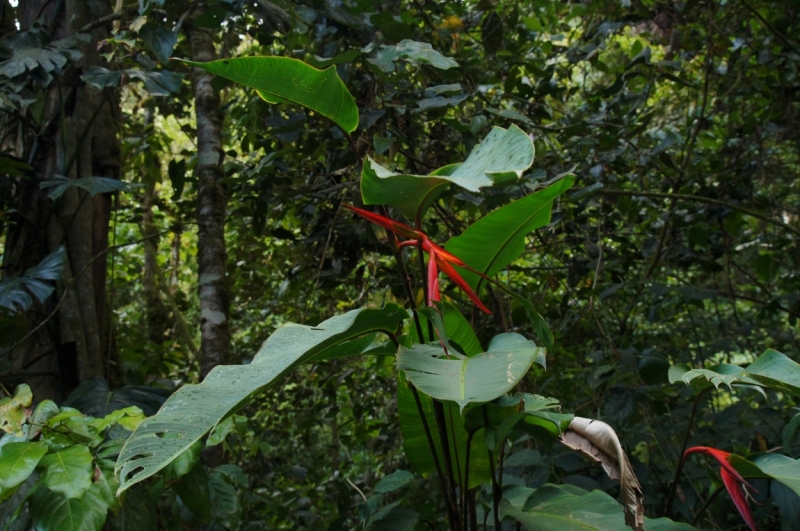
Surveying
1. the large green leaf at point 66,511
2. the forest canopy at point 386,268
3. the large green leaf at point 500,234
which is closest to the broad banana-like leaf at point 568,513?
the forest canopy at point 386,268

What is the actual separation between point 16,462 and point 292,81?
2.42 ft

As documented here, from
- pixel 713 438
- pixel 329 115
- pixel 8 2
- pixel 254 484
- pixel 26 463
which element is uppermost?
pixel 8 2

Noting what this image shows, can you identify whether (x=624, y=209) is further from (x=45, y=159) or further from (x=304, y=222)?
(x=45, y=159)

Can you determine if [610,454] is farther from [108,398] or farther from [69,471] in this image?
[108,398]

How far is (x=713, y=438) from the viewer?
93.8 inches

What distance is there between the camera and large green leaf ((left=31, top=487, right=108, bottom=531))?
951 millimetres

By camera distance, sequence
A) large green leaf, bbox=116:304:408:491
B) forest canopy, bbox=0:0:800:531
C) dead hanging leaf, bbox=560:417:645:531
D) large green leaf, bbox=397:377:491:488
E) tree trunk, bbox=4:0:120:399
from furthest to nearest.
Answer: tree trunk, bbox=4:0:120:399 → large green leaf, bbox=397:377:491:488 → forest canopy, bbox=0:0:800:531 → dead hanging leaf, bbox=560:417:645:531 → large green leaf, bbox=116:304:408:491

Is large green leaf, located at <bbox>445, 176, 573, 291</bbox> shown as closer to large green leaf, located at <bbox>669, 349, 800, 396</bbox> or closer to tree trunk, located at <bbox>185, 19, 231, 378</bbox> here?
large green leaf, located at <bbox>669, 349, 800, 396</bbox>

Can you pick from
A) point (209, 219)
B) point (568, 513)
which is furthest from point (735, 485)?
point (209, 219)

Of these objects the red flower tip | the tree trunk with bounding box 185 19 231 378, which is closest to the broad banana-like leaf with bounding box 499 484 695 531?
the red flower tip

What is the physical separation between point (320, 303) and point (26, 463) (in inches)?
87.2

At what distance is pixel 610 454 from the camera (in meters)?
0.86

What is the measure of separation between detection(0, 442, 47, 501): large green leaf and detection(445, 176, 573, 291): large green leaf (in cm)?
77

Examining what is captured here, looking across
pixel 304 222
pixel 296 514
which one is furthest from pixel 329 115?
pixel 296 514
